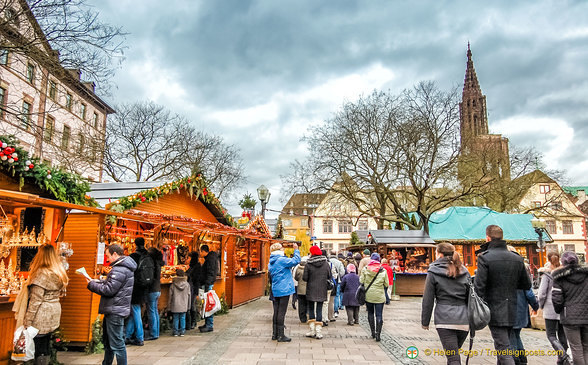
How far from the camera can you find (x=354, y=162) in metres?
25.4

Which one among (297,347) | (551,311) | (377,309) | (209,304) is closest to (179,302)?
(209,304)

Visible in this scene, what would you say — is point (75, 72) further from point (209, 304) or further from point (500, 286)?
point (500, 286)

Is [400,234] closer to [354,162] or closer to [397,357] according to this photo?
[354,162]

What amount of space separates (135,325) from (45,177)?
3.06 meters

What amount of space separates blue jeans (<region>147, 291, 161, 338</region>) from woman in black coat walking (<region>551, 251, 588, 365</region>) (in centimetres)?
654

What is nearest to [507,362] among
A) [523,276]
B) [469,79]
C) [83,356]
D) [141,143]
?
[523,276]

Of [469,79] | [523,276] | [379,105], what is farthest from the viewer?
[469,79]

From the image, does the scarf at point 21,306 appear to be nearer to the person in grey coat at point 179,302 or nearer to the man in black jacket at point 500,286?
the person in grey coat at point 179,302

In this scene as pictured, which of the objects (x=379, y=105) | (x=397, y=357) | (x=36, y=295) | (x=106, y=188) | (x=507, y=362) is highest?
(x=379, y=105)

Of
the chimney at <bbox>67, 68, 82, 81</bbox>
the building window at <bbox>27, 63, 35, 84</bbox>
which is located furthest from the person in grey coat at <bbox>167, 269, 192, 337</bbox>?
the building window at <bbox>27, 63, 35, 84</bbox>

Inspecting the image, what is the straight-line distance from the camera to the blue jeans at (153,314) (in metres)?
8.05

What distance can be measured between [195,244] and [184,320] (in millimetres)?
3470

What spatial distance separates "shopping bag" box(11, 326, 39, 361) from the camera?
4.94m

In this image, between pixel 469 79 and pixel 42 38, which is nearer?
pixel 42 38
